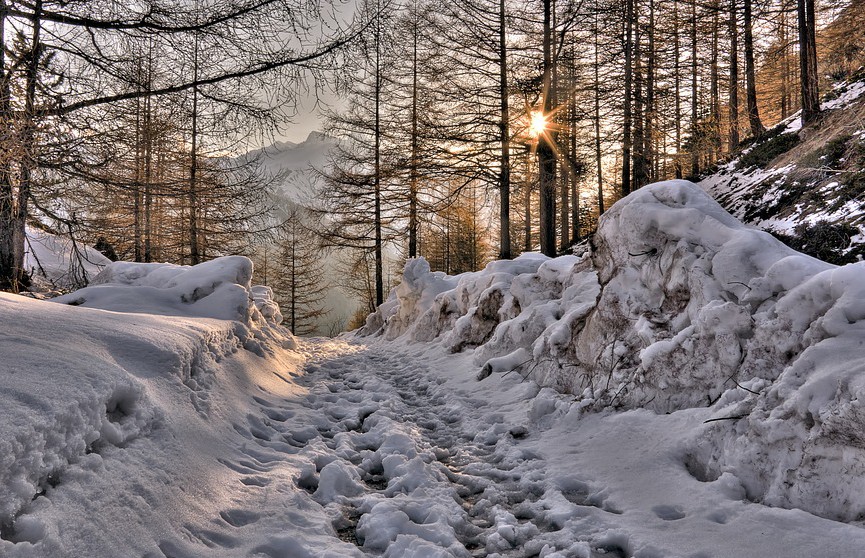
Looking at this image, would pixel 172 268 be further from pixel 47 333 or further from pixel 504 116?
pixel 504 116

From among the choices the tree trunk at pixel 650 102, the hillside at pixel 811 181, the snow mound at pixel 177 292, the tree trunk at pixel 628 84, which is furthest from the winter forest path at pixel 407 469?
the tree trunk at pixel 650 102

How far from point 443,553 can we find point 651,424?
215 centimetres

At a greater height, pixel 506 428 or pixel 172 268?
pixel 172 268

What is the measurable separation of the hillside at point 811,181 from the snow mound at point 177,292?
26.3ft

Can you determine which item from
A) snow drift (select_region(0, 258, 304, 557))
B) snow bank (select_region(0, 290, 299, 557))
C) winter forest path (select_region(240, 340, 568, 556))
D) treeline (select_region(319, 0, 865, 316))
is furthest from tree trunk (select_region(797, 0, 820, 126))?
snow bank (select_region(0, 290, 299, 557))

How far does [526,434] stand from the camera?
13.7 feet

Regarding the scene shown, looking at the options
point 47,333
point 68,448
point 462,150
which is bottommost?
point 68,448

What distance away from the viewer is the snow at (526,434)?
83.8 inches

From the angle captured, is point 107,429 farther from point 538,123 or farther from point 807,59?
point 807,59

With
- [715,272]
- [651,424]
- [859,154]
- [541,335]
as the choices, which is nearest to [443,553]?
[651,424]

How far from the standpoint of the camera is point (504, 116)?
1290 centimetres

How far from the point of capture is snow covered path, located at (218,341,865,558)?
2334mm

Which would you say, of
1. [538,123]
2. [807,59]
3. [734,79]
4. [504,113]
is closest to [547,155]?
[538,123]

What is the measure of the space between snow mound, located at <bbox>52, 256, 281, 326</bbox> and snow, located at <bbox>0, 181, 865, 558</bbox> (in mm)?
1217
